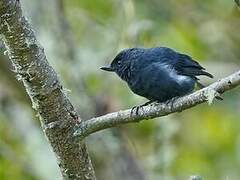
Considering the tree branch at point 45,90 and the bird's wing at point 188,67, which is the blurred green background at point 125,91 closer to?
the bird's wing at point 188,67

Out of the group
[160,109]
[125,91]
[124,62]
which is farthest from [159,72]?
[125,91]

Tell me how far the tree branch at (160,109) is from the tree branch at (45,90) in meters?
0.06

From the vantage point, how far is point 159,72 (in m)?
3.55

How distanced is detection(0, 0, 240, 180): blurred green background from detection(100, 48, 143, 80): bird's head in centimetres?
115

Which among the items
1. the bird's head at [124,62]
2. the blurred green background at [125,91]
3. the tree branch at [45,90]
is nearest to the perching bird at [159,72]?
the bird's head at [124,62]

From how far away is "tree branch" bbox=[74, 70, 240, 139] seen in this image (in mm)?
2311

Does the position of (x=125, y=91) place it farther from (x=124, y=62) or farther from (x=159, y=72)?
(x=159, y=72)

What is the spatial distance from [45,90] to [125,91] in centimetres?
273

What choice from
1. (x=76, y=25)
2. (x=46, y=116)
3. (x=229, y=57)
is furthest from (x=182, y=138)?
(x=46, y=116)

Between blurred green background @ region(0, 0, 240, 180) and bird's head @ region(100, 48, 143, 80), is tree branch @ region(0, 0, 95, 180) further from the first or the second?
blurred green background @ region(0, 0, 240, 180)

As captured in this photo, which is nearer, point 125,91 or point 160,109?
point 160,109

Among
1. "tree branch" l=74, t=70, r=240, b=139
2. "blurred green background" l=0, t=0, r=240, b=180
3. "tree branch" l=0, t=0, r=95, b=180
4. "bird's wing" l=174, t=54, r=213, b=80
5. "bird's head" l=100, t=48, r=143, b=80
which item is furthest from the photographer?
"blurred green background" l=0, t=0, r=240, b=180

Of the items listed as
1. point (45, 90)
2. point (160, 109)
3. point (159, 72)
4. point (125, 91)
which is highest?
point (125, 91)

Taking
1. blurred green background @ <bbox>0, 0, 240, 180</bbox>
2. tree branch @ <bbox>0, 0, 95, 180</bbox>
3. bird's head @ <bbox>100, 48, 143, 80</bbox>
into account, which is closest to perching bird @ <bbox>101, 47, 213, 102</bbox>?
bird's head @ <bbox>100, 48, 143, 80</bbox>
